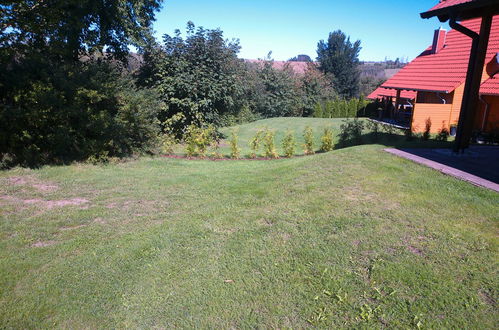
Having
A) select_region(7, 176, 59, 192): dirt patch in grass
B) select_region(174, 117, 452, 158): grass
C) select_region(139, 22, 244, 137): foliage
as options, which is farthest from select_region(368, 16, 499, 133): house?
select_region(7, 176, 59, 192): dirt patch in grass

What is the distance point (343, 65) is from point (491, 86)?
33534mm

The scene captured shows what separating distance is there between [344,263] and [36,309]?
3.12 meters

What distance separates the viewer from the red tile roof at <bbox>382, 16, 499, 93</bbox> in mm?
14651

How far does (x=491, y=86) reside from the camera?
13.1 m

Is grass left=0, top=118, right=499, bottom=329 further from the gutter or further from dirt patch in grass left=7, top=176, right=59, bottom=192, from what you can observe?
the gutter

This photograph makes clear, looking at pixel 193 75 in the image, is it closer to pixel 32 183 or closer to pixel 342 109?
pixel 32 183

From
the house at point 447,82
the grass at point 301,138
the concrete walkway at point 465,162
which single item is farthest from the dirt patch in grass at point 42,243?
the house at point 447,82

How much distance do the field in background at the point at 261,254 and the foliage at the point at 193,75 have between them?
321 inches

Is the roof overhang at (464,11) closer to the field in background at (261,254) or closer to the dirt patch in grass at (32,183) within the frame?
the field in background at (261,254)

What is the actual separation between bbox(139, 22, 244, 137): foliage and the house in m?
8.07

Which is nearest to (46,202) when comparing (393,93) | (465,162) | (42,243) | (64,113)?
(42,243)

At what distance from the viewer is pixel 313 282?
3449 millimetres

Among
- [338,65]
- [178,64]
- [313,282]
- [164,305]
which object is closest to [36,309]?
[164,305]

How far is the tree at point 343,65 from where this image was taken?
44531 millimetres
